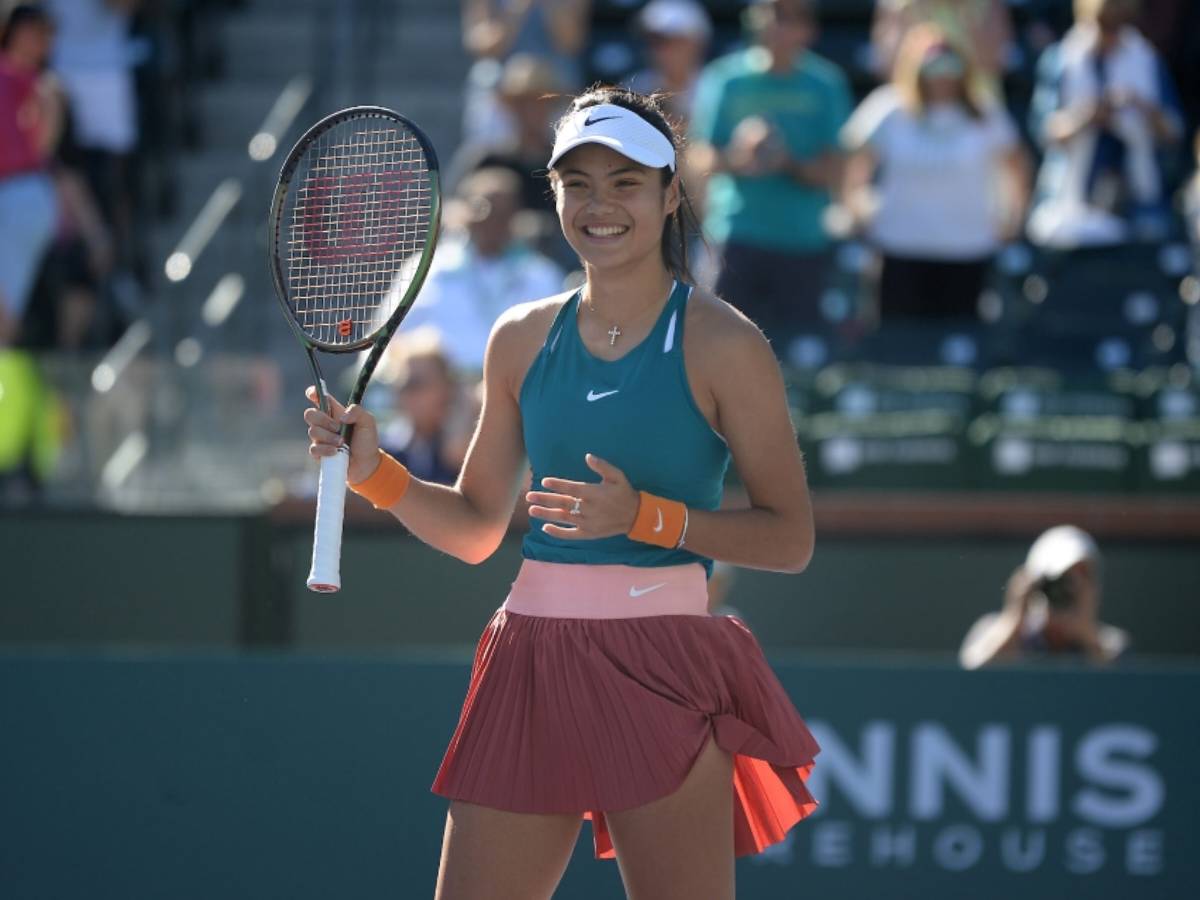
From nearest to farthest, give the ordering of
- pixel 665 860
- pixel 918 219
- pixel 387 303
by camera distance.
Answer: pixel 665 860 → pixel 387 303 → pixel 918 219

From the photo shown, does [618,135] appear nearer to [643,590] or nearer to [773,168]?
[643,590]

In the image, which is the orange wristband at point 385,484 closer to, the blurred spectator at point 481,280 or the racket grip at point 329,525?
the racket grip at point 329,525

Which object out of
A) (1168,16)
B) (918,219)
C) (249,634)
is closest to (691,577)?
(249,634)

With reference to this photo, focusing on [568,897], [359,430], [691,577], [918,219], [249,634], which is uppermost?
[918,219]

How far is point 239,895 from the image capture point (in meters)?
5.46

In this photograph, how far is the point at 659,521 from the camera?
10.3ft

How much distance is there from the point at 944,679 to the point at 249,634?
2.56 metres

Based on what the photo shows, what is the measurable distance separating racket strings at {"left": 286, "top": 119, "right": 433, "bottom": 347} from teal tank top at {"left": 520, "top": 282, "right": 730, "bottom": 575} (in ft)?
1.20

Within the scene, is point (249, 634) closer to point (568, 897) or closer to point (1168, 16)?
point (568, 897)

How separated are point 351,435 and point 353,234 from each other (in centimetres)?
48

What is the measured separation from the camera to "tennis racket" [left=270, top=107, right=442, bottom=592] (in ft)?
11.4

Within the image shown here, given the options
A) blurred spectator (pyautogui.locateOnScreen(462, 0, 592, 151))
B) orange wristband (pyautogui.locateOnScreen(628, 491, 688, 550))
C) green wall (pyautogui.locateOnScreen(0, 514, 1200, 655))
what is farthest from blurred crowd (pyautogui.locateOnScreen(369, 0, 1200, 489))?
orange wristband (pyautogui.locateOnScreen(628, 491, 688, 550))

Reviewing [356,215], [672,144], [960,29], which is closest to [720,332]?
[672,144]

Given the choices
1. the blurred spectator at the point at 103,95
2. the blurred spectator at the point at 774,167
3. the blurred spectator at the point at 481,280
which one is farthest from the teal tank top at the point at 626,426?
the blurred spectator at the point at 103,95
